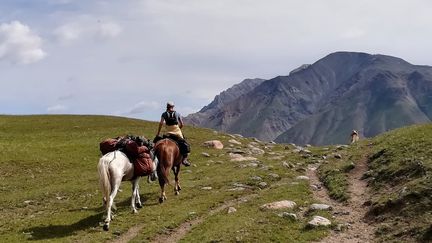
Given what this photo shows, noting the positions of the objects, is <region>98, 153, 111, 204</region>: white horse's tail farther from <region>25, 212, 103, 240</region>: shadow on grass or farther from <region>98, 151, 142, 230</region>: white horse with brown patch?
<region>25, 212, 103, 240</region>: shadow on grass

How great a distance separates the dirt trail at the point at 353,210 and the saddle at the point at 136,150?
1025 cm

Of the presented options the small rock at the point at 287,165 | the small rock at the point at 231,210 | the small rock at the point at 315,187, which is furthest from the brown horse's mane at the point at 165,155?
the small rock at the point at 287,165

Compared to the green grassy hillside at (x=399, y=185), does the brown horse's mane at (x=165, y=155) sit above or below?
above

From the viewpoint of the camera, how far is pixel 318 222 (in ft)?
74.1

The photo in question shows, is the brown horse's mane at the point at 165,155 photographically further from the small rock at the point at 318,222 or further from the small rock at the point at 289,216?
the small rock at the point at 318,222

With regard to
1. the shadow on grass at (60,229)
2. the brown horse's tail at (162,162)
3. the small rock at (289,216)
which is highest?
the brown horse's tail at (162,162)

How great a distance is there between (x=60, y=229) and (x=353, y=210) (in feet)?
49.0

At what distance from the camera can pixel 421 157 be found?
29500 mm

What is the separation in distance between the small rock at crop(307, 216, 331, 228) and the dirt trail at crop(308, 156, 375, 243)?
0.77 meters

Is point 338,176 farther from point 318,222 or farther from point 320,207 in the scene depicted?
point 318,222

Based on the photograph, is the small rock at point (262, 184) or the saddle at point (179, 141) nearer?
the saddle at point (179, 141)

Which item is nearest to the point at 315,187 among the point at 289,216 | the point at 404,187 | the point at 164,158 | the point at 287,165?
the point at 404,187

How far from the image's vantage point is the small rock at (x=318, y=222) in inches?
878

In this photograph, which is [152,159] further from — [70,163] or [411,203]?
[70,163]
